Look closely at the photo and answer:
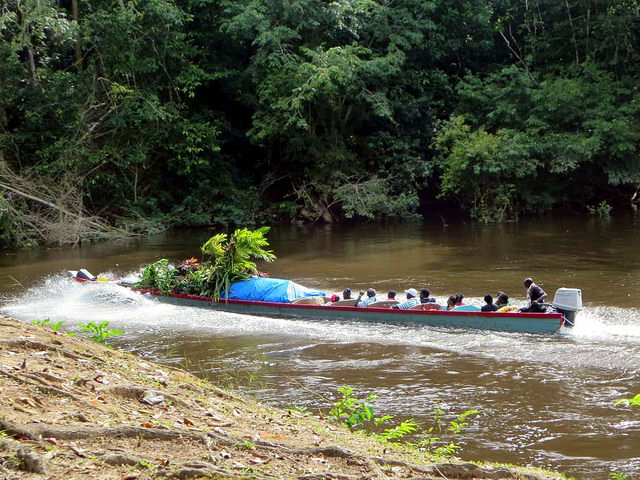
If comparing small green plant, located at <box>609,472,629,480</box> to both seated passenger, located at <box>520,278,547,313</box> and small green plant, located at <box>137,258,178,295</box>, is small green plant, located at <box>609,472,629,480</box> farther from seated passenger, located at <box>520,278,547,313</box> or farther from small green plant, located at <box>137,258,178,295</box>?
small green plant, located at <box>137,258,178,295</box>

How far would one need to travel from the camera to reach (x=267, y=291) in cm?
1784

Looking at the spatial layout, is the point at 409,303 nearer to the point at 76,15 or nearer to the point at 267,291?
the point at 267,291

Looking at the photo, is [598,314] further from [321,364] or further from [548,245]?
[548,245]

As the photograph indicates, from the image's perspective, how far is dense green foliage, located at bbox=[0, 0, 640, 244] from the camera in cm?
3038

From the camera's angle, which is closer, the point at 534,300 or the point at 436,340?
the point at 436,340

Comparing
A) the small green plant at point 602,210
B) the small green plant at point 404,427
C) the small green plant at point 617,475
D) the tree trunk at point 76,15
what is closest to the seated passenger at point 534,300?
the small green plant at point 404,427

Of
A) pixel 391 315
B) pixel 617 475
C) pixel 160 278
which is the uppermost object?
pixel 160 278

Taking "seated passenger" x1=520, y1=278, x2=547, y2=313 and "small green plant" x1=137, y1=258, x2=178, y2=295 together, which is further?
"small green plant" x1=137, y1=258, x2=178, y2=295

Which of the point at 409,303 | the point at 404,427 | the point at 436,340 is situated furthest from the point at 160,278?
the point at 404,427

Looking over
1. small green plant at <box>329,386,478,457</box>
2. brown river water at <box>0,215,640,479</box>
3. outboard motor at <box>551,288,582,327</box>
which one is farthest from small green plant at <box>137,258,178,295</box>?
small green plant at <box>329,386,478,457</box>

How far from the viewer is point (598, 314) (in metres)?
16.1

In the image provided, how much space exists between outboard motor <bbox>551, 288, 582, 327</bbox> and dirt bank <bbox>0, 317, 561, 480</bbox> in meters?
7.79

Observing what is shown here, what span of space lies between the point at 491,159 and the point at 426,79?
20.5 feet

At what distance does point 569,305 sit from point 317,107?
759 inches
